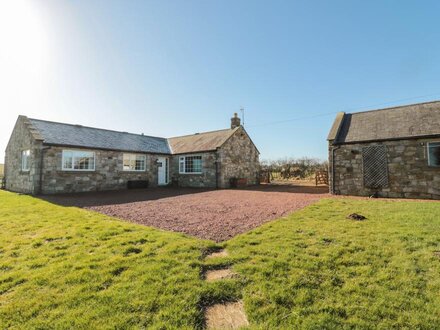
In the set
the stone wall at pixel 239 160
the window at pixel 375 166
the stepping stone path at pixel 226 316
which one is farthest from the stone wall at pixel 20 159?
the window at pixel 375 166

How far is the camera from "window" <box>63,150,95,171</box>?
14.8m

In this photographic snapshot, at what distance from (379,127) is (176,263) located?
13.9 m

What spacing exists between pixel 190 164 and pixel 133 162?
15.5 feet

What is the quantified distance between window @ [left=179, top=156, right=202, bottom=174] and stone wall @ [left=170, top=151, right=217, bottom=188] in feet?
1.09

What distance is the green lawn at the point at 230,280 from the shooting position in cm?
247

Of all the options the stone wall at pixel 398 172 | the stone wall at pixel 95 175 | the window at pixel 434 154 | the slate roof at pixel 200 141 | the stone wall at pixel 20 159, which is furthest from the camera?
the slate roof at pixel 200 141

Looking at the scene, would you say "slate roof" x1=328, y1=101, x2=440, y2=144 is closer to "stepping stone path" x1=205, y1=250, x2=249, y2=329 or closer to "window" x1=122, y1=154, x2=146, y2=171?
"stepping stone path" x1=205, y1=250, x2=249, y2=329

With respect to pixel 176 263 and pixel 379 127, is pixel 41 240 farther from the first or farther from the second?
pixel 379 127

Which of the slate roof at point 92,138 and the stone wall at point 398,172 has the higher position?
the slate roof at point 92,138

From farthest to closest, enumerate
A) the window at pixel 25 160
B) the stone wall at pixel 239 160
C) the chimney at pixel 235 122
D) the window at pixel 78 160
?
the chimney at pixel 235 122
the stone wall at pixel 239 160
the window at pixel 25 160
the window at pixel 78 160

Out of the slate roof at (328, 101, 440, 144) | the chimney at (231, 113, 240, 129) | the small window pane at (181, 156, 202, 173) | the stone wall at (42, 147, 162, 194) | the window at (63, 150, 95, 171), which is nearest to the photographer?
the slate roof at (328, 101, 440, 144)

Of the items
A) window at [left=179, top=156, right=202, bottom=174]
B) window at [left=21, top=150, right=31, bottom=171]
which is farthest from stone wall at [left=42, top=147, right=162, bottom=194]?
window at [left=179, top=156, right=202, bottom=174]

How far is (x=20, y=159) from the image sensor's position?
16.4 metres

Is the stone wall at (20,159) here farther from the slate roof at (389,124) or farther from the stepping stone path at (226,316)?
the slate roof at (389,124)
